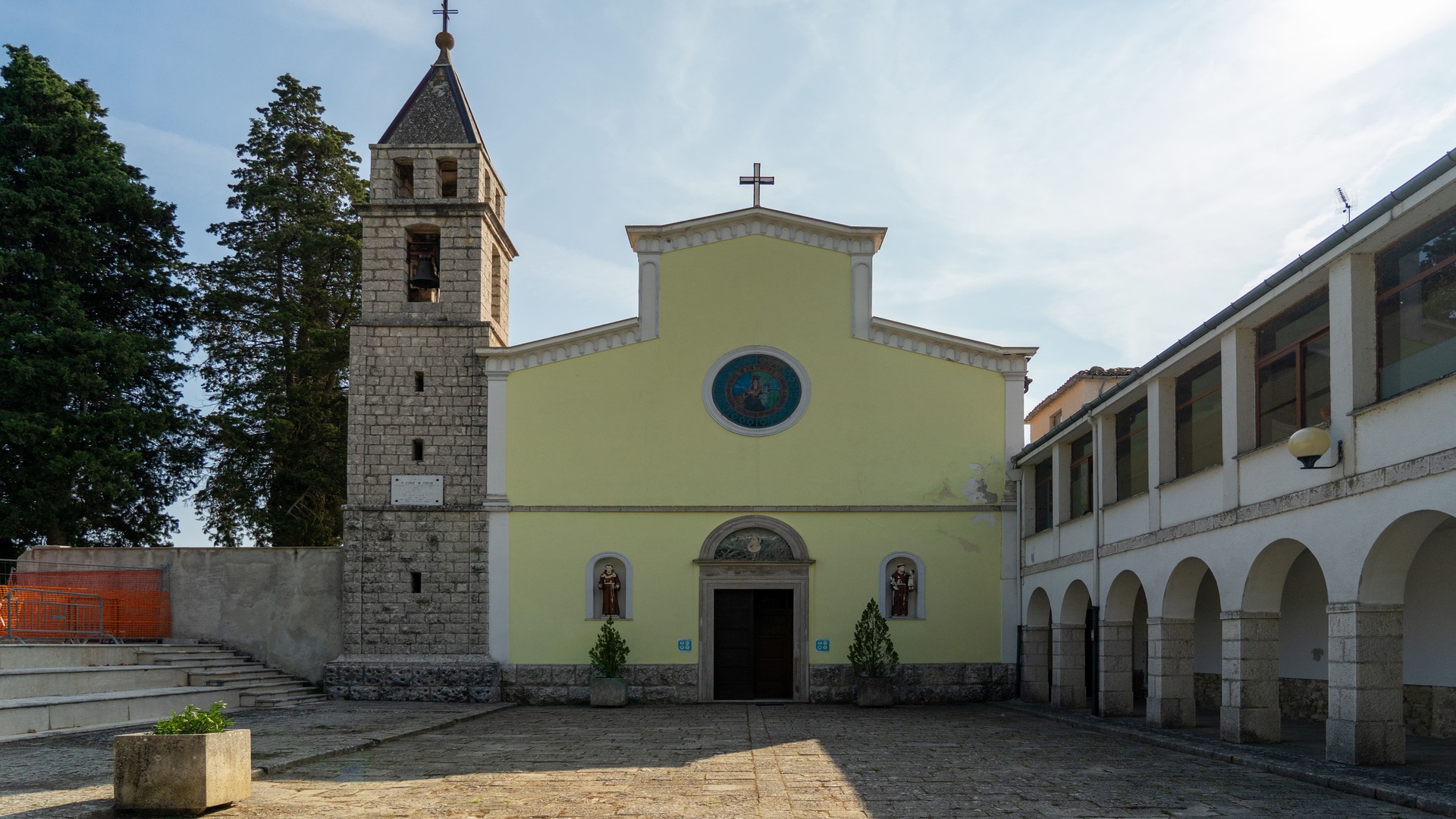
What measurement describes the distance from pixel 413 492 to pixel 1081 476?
1196 centimetres

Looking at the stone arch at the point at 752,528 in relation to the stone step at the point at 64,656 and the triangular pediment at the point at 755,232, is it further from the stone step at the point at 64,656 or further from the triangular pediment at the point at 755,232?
the stone step at the point at 64,656

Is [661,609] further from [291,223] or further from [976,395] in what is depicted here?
[291,223]

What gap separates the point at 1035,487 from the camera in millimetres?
22234

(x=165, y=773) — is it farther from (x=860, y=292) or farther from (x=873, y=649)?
(x=860, y=292)

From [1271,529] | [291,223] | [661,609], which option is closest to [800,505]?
[661,609]

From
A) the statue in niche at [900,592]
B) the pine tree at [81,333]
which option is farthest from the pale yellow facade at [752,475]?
the pine tree at [81,333]

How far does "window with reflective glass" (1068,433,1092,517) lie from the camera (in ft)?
62.7

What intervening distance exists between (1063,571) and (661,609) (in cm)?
730

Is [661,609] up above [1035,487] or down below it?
below

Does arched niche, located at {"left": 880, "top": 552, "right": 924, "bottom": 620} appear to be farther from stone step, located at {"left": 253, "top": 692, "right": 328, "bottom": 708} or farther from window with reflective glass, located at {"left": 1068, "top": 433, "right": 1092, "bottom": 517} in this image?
stone step, located at {"left": 253, "top": 692, "right": 328, "bottom": 708}

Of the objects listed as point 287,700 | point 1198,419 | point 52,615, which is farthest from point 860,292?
point 52,615

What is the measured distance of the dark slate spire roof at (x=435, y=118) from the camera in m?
23.6

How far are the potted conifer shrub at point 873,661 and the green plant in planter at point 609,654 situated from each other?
412 cm

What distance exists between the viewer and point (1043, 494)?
21.9m
